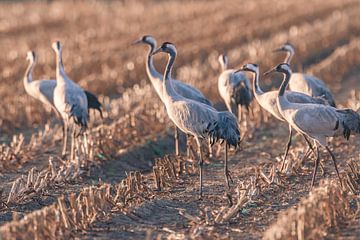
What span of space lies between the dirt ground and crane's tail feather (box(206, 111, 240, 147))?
2.31ft

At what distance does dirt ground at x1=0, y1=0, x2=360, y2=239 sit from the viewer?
8.61 metres

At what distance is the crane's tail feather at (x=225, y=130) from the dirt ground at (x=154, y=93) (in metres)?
0.71

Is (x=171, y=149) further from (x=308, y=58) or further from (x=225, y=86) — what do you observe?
(x=308, y=58)

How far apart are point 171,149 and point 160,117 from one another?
3.01 ft

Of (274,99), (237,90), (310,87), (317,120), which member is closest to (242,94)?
(237,90)

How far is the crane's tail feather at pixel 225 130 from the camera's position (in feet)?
30.4

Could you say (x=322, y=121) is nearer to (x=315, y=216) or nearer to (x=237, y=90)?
(x=315, y=216)

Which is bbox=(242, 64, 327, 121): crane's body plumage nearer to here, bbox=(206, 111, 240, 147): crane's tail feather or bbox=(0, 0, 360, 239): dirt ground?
bbox=(0, 0, 360, 239): dirt ground

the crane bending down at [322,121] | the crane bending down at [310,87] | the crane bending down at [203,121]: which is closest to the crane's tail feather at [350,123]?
the crane bending down at [322,121]

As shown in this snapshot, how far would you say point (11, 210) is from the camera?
871 centimetres

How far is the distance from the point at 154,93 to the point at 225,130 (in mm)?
A: 6535

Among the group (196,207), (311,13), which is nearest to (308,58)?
(311,13)

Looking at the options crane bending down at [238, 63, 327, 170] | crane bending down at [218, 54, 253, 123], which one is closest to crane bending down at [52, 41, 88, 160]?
crane bending down at [218, 54, 253, 123]

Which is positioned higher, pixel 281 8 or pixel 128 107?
pixel 281 8
